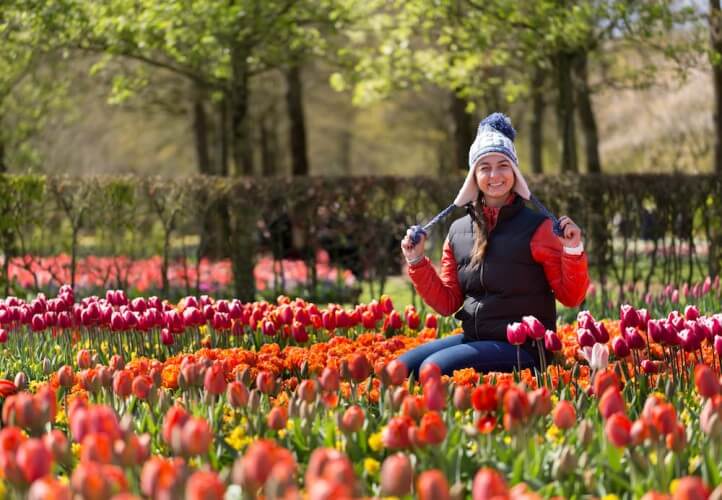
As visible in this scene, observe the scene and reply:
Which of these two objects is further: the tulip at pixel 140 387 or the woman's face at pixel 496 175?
the woman's face at pixel 496 175

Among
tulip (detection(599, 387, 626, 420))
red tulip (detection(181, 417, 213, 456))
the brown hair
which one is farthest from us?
the brown hair

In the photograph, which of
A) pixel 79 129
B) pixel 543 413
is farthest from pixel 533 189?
pixel 79 129

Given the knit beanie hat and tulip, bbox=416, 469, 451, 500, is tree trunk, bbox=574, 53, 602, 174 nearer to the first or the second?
the knit beanie hat

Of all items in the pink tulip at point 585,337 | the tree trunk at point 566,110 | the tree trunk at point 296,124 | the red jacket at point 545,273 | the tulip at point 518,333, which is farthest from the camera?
the tree trunk at point 296,124

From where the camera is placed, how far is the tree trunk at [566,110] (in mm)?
13516

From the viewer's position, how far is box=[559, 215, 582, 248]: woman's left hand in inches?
177

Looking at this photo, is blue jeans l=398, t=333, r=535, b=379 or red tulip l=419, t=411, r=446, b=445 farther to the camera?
blue jeans l=398, t=333, r=535, b=379

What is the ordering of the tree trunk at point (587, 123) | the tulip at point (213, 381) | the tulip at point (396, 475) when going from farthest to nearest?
1. the tree trunk at point (587, 123)
2. the tulip at point (213, 381)
3. the tulip at point (396, 475)

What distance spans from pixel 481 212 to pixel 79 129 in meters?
24.8

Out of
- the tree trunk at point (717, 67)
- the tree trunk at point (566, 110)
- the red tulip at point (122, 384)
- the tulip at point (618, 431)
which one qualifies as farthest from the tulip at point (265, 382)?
the tree trunk at point (566, 110)

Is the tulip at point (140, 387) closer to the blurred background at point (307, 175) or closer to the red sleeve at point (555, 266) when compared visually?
the red sleeve at point (555, 266)

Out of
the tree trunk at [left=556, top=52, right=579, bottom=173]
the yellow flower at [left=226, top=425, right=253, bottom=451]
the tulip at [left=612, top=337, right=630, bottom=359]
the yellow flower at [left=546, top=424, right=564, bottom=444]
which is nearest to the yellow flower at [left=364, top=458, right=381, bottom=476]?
the yellow flower at [left=226, top=425, right=253, bottom=451]

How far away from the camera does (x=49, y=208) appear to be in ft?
34.4

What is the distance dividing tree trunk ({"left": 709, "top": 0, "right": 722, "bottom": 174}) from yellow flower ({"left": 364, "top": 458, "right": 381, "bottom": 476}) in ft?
31.0
